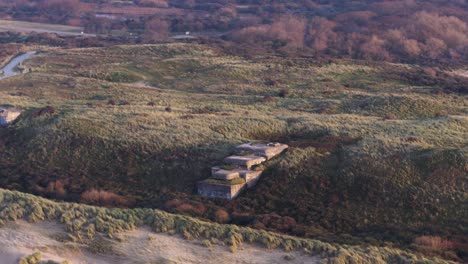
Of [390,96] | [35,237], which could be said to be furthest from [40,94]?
[35,237]

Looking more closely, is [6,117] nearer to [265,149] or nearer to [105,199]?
[105,199]

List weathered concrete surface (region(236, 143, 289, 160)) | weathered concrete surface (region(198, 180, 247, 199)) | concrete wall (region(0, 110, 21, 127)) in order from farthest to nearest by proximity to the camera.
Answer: concrete wall (region(0, 110, 21, 127)) < weathered concrete surface (region(236, 143, 289, 160)) < weathered concrete surface (region(198, 180, 247, 199))

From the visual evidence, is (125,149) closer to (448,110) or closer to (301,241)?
(301,241)

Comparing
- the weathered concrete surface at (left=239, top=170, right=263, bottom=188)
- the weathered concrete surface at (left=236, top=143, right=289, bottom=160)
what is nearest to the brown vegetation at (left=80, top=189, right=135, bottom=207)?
the weathered concrete surface at (left=239, top=170, right=263, bottom=188)

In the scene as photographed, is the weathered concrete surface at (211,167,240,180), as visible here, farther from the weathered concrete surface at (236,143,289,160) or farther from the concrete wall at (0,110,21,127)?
the concrete wall at (0,110,21,127)

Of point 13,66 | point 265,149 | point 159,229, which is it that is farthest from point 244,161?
point 13,66

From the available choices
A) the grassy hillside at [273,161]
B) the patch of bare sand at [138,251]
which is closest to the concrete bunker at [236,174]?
the grassy hillside at [273,161]

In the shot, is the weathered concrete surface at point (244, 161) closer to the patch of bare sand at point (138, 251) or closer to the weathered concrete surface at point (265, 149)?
the weathered concrete surface at point (265, 149)
